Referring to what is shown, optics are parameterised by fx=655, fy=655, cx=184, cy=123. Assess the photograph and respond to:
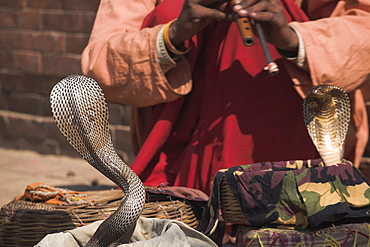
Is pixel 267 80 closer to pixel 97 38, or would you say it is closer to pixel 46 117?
pixel 97 38

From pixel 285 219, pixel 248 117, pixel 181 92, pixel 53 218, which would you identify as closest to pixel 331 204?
pixel 285 219

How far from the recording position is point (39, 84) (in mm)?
5195

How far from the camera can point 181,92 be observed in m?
2.55

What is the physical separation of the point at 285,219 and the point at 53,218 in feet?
2.76

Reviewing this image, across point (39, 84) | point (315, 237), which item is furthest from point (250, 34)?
point (39, 84)

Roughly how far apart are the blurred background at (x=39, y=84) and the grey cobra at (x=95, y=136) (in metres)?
2.36

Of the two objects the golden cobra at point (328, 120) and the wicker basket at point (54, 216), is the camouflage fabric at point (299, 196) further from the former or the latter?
the wicker basket at point (54, 216)

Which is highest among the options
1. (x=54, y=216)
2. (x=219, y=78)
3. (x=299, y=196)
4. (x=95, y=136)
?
(x=95, y=136)

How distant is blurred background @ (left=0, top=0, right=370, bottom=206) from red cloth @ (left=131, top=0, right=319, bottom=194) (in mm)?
1814

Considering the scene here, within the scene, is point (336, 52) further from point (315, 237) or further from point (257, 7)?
point (315, 237)

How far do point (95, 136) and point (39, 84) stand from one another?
11.1ft

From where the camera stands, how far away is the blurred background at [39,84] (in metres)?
4.64

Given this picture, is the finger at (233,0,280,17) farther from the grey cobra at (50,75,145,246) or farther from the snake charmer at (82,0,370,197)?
the grey cobra at (50,75,145,246)

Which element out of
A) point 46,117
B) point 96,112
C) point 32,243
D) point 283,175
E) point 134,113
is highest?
point 96,112
